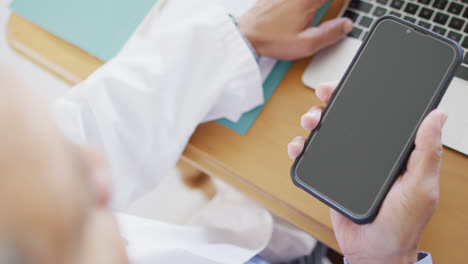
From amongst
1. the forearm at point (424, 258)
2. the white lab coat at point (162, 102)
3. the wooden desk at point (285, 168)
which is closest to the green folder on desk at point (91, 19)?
the white lab coat at point (162, 102)

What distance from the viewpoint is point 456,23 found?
379 millimetres

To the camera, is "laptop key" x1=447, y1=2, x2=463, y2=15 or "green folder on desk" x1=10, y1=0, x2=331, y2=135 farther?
"green folder on desk" x1=10, y1=0, x2=331, y2=135

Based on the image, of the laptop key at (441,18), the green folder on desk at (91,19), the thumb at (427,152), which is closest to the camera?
the thumb at (427,152)

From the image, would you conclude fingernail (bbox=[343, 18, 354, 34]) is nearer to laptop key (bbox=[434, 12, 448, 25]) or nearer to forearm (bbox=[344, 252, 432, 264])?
laptop key (bbox=[434, 12, 448, 25])

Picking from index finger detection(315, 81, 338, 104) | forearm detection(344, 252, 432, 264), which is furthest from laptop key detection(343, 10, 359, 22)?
forearm detection(344, 252, 432, 264)

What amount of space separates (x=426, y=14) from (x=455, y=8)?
3 centimetres

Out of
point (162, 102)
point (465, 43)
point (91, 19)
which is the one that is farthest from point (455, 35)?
point (91, 19)

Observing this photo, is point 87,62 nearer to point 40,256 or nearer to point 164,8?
point 164,8

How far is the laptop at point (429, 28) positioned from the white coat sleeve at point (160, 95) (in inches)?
3.3

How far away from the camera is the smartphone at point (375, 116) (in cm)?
31

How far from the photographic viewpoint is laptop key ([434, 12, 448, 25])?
0.38m

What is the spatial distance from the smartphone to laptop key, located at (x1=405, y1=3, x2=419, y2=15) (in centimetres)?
9

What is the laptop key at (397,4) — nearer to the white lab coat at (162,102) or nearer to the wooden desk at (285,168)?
the wooden desk at (285,168)

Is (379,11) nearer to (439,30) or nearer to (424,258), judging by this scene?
(439,30)
